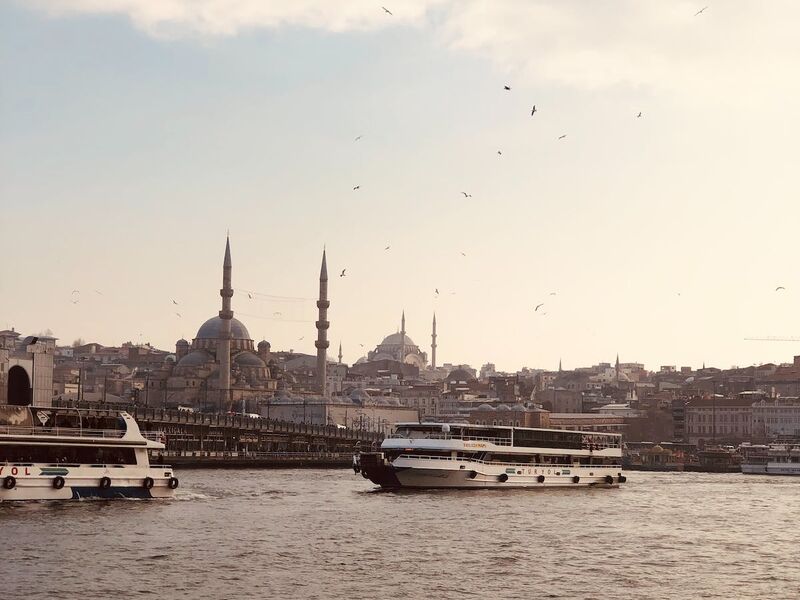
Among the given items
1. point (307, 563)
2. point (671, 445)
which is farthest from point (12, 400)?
point (671, 445)

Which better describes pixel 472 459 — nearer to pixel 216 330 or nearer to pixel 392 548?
pixel 392 548

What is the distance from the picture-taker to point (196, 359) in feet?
558

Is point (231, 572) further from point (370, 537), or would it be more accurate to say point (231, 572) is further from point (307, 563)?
point (370, 537)

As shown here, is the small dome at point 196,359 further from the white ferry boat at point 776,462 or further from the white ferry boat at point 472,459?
the white ferry boat at point 472,459

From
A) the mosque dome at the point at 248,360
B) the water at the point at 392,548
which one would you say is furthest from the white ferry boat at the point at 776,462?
the mosque dome at the point at 248,360

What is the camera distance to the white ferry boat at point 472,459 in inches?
2400

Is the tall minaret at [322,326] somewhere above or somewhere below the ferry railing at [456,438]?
above

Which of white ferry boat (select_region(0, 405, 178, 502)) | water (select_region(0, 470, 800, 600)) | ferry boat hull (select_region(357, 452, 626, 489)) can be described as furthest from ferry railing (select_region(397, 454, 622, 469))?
white ferry boat (select_region(0, 405, 178, 502))

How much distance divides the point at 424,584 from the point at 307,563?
3986 millimetres

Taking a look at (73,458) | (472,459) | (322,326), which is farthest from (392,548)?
(322,326)

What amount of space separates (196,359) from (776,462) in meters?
80.3

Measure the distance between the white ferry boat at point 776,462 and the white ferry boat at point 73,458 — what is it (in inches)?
2679

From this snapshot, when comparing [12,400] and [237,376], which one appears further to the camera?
[237,376]

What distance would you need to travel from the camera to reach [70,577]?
32.1m
